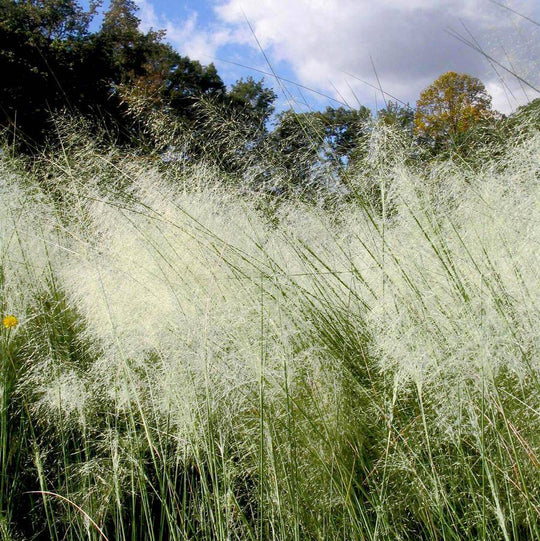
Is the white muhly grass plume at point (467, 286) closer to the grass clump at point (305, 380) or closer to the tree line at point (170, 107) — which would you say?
the grass clump at point (305, 380)

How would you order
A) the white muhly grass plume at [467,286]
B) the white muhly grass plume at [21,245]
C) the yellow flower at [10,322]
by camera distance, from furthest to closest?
1. the white muhly grass plume at [21,245]
2. the yellow flower at [10,322]
3. the white muhly grass plume at [467,286]

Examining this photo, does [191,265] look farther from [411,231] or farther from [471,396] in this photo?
[471,396]

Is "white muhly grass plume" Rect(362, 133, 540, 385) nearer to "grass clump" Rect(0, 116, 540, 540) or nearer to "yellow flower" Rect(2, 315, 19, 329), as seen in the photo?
"grass clump" Rect(0, 116, 540, 540)

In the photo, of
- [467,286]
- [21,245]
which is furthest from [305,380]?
[21,245]

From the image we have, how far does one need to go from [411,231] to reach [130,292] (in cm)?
92

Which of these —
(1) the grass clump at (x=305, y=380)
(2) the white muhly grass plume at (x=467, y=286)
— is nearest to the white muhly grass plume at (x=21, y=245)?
(1) the grass clump at (x=305, y=380)

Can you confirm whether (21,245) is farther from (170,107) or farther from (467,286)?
(467,286)

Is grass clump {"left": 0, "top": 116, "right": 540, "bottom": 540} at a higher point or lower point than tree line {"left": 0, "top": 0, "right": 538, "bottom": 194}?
lower

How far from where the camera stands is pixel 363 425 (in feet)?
3.89

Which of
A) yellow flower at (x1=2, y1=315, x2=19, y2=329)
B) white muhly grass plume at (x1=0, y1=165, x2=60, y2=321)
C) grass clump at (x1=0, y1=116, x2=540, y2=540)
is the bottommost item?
grass clump at (x1=0, y1=116, x2=540, y2=540)

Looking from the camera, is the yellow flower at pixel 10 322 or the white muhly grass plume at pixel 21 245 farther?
the white muhly grass plume at pixel 21 245

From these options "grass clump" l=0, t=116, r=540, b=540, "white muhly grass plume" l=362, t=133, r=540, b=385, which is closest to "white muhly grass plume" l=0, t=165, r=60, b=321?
"grass clump" l=0, t=116, r=540, b=540

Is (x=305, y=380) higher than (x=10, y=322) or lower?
lower

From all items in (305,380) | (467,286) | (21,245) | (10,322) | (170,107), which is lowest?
(305,380)
